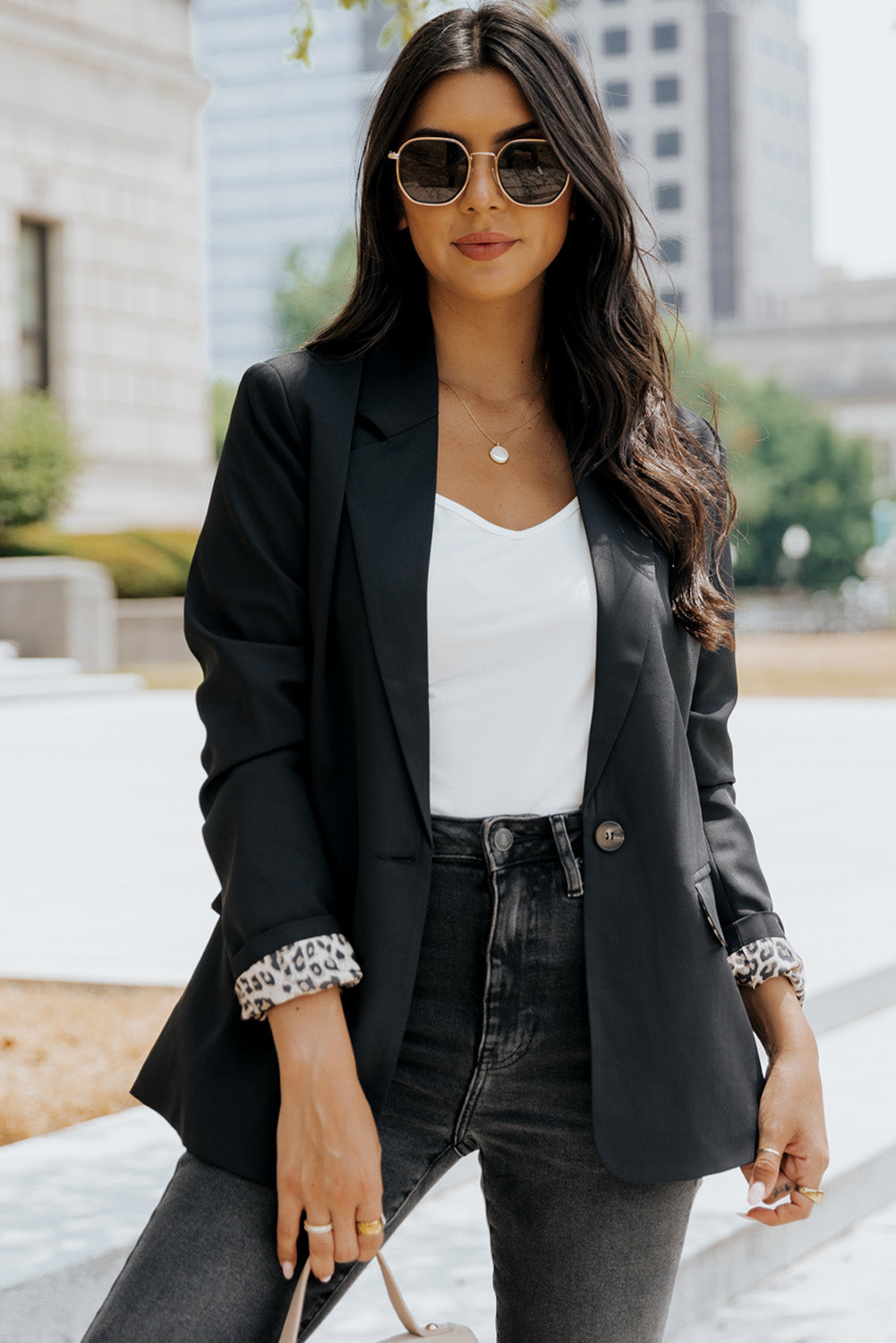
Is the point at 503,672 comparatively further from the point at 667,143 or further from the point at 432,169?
the point at 667,143

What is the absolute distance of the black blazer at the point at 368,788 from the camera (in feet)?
5.59

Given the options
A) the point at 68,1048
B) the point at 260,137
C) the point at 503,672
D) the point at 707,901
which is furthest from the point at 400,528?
the point at 260,137

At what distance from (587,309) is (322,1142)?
1083 mm

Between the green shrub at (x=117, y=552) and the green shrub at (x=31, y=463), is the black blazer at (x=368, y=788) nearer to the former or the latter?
the green shrub at (x=117, y=552)

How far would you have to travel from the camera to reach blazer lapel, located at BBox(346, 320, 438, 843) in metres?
1.72

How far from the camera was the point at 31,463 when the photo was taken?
24.4 metres

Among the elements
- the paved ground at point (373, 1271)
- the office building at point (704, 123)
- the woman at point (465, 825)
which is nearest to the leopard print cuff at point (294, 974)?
the woman at point (465, 825)

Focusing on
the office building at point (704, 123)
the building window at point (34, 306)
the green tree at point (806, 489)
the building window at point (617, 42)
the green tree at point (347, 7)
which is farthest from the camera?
the building window at point (617, 42)

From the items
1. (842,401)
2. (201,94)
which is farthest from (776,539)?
(201,94)

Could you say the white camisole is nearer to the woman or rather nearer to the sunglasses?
the woman

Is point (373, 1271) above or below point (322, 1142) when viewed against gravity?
below

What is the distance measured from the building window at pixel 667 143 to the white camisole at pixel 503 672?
12286cm

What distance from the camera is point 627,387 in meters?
2.03

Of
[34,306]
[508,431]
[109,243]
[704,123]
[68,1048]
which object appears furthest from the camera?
[704,123]
